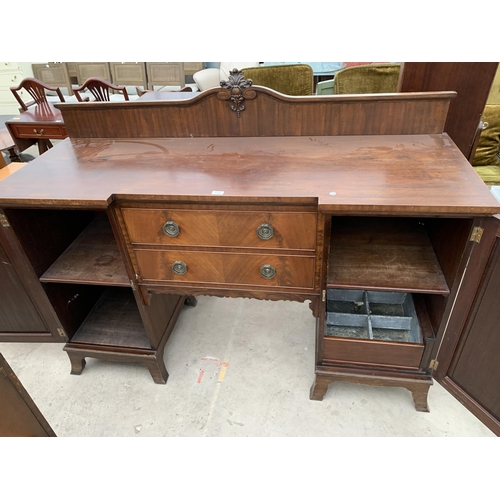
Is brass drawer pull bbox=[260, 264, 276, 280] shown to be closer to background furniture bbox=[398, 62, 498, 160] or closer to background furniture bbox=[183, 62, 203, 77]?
background furniture bbox=[398, 62, 498, 160]

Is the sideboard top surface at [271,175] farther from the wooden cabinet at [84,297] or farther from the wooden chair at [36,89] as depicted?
the wooden chair at [36,89]

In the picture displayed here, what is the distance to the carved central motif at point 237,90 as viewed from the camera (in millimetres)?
1328

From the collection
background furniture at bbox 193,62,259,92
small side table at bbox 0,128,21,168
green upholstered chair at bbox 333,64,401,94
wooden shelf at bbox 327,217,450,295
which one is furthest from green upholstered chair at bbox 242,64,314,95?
small side table at bbox 0,128,21,168

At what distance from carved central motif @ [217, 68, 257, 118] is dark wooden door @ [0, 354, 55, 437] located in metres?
1.09

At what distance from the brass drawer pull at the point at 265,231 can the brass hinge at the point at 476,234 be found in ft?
1.88

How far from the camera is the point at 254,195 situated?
1.06m

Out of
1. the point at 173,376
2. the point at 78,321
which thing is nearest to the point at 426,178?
the point at 173,376

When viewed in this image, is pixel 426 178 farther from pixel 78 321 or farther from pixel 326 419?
pixel 78 321

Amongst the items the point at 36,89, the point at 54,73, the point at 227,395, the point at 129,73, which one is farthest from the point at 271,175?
the point at 54,73

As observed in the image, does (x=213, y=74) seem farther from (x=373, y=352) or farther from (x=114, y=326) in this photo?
(x=373, y=352)

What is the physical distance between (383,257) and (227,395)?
89 centimetres

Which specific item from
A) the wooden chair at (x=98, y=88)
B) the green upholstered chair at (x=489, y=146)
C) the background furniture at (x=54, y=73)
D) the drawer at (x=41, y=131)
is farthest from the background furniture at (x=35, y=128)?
the green upholstered chair at (x=489, y=146)

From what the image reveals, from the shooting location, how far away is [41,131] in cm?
336

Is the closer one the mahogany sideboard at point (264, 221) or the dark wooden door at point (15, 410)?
the dark wooden door at point (15, 410)
